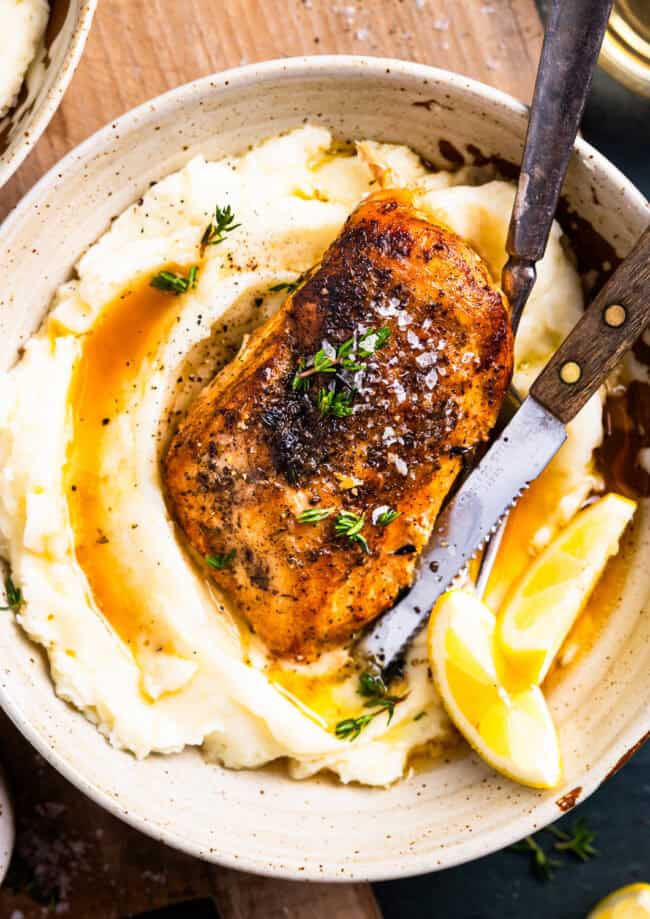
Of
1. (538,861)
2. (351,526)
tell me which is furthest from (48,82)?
(538,861)

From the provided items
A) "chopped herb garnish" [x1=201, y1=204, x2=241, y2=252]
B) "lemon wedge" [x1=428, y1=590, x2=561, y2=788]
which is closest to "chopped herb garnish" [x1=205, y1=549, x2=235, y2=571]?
"lemon wedge" [x1=428, y1=590, x2=561, y2=788]

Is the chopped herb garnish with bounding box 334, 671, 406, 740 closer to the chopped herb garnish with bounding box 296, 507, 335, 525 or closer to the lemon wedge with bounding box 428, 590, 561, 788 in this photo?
the lemon wedge with bounding box 428, 590, 561, 788

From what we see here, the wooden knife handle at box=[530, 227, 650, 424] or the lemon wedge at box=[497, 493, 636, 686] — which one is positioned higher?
the wooden knife handle at box=[530, 227, 650, 424]

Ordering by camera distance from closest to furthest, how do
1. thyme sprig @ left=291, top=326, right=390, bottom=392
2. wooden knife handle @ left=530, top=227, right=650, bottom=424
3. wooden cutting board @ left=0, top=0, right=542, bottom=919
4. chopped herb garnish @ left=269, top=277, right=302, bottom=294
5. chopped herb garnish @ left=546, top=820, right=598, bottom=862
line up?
thyme sprig @ left=291, top=326, right=390, bottom=392
wooden knife handle @ left=530, top=227, right=650, bottom=424
chopped herb garnish @ left=269, top=277, right=302, bottom=294
wooden cutting board @ left=0, top=0, right=542, bottom=919
chopped herb garnish @ left=546, top=820, right=598, bottom=862

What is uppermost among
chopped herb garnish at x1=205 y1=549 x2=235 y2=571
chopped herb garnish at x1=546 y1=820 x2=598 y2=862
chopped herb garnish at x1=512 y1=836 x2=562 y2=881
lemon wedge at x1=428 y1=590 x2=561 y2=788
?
lemon wedge at x1=428 y1=590 x2=561 y2=788

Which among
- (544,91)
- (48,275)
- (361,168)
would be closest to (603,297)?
(544,91)

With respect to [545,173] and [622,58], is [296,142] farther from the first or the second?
[622,58]

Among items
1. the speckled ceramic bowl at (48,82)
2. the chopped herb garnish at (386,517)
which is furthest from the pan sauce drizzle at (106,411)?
the chopped herb garnish at (386,517)

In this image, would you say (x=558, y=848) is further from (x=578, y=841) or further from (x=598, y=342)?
(x=598, y=342)
